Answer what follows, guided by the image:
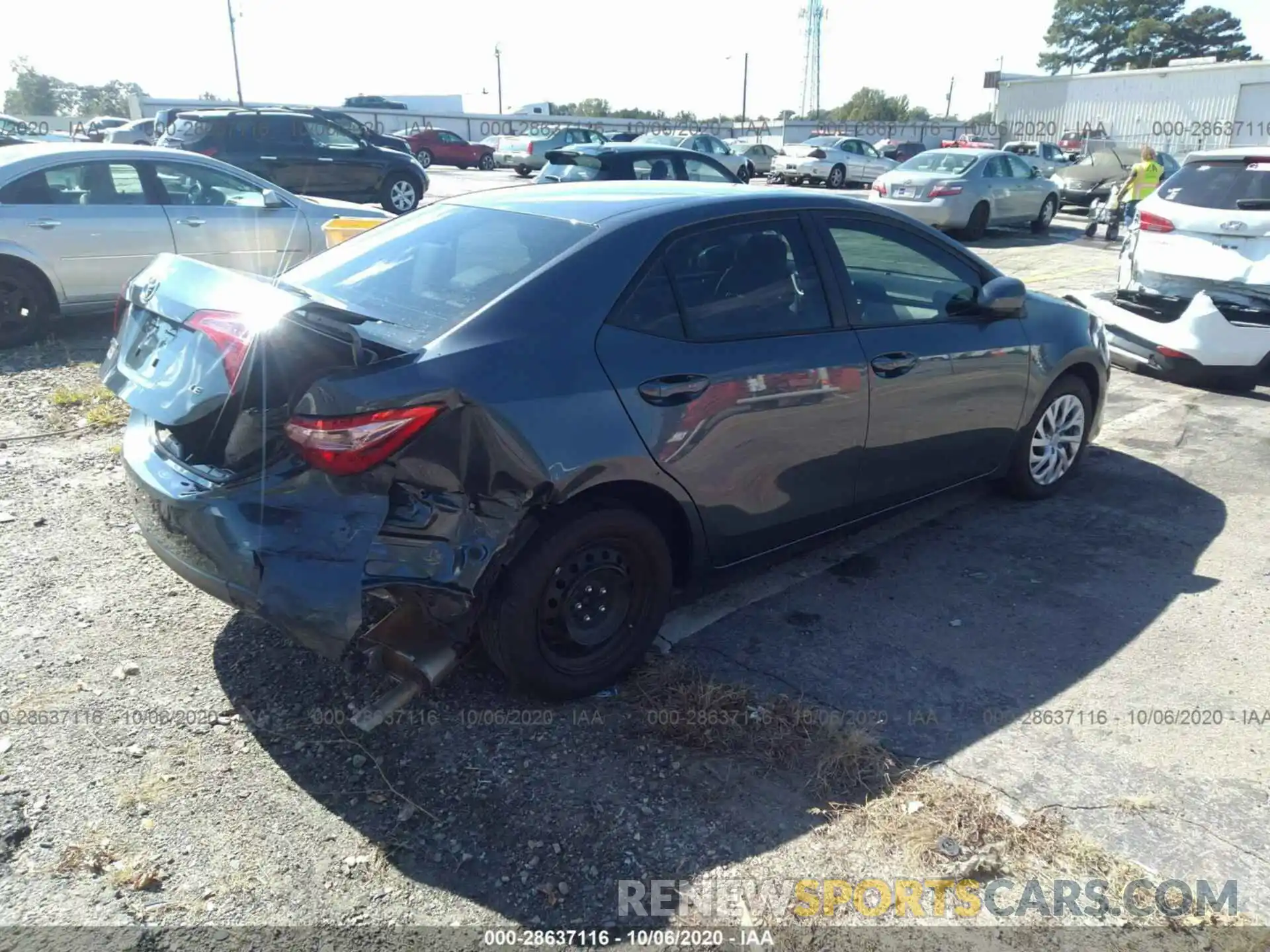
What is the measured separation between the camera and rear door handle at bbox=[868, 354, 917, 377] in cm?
404

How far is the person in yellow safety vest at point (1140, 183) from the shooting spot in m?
15.2

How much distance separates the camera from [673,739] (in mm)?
3225

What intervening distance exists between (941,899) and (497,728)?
1.48m

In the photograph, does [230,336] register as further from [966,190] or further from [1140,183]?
[1140,183]

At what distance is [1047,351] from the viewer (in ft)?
16.1

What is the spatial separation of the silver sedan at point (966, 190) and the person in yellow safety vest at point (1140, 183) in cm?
168

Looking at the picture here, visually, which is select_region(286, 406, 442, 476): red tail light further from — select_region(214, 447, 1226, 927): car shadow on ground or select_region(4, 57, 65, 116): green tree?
select_region(4, 57, 65, 116): green tree

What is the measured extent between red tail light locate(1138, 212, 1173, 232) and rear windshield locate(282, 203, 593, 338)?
673cm

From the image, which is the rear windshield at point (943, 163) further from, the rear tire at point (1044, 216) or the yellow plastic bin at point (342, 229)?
the yellow plastic bin at point (342, 229)

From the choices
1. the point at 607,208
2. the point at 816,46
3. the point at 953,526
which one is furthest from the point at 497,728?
the point at 816,46

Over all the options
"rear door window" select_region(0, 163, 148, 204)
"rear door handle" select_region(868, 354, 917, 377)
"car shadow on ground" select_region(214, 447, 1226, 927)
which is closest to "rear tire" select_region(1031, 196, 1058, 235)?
"car shadow on ground" select_region(214, 447, 1226, 927)

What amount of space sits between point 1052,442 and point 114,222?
7408 millimetres

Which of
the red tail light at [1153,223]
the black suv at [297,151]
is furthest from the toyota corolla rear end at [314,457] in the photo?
the black suv at [297,151]

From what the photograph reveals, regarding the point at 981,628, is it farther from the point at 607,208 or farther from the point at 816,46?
the point at 816,46
